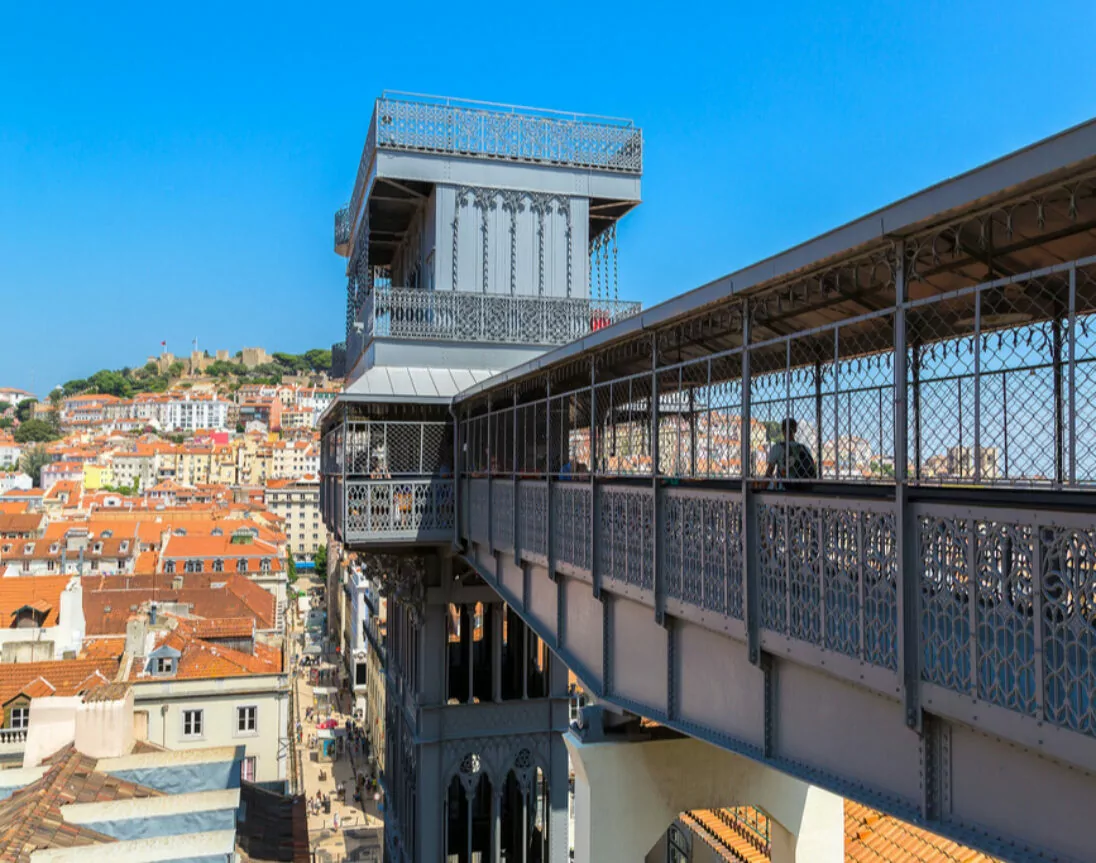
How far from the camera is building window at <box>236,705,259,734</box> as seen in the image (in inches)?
1258

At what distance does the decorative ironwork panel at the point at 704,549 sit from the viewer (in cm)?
639

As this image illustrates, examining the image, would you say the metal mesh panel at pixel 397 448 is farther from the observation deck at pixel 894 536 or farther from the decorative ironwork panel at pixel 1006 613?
the decorative ironwork panel at pixel 1006 613

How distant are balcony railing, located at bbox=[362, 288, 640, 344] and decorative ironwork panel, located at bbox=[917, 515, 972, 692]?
13.5 meters

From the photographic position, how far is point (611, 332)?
8.36 metres

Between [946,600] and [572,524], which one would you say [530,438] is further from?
[946,600]

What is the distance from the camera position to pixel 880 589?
4.83 m

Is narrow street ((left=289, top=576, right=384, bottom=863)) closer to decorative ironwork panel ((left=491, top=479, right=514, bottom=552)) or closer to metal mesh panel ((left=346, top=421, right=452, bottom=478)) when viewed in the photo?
metal mesh panel ((left=346, top=421, right=452, bottom=478))

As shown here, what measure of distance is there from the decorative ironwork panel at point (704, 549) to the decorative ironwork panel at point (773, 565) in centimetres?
26

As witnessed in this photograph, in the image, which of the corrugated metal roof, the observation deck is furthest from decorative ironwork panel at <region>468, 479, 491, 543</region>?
the observation deck

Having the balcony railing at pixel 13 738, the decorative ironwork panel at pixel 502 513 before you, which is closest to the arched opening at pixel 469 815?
the decorative ironwork panel at pixel 502 513

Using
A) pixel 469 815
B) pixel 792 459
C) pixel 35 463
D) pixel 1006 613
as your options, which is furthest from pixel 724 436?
pixel 35 463

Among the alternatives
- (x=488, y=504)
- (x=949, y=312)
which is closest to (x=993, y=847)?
(x=949, y=312)

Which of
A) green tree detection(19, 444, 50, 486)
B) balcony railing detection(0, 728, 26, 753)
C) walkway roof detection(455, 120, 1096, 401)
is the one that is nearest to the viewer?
walkway roof detection(455, 120, 1096, 401)

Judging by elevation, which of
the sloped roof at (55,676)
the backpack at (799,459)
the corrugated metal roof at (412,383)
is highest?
the corrugated metal roof at (412,383)
